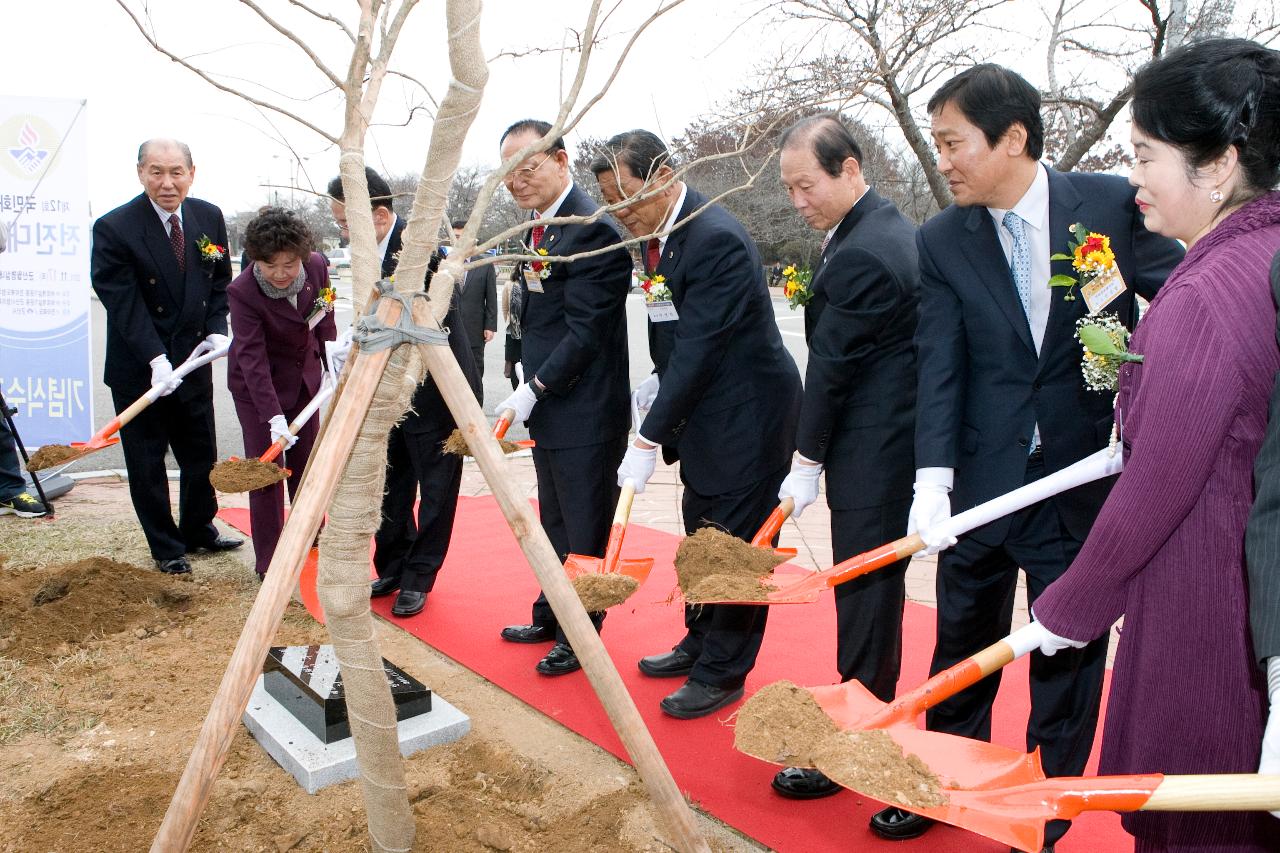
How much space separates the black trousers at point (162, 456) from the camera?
4.63 meters

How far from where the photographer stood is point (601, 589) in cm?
262

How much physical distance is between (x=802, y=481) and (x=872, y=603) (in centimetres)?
41

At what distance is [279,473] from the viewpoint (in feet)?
12.9

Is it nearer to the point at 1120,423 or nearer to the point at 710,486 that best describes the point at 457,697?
the point at 710,486

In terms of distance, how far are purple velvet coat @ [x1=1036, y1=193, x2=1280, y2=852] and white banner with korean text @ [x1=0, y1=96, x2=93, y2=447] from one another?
7.03 metres

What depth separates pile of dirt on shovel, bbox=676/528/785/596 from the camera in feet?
8.05

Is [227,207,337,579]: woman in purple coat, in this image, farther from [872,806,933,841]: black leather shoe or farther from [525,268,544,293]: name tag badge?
[872,806,933,841]: black leather shoe

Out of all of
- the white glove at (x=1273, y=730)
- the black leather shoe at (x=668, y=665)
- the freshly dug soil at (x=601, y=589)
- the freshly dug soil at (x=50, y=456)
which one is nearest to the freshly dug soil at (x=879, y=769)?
the white glove at (x=1273, y=730)

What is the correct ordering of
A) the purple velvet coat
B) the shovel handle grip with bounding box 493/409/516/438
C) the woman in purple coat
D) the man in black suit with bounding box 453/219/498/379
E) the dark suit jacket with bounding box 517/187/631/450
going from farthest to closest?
the man in black suit with bounding box 453/219/498/379
the woman in purple coat
the shovel handle grip with bounding box 493/409/516/438
the dark suit jacket with bounding box 517/187/631/450
the purple velvet coat

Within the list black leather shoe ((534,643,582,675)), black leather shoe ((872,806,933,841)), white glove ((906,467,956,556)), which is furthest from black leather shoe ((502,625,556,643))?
white glove ((906,467,956,556))

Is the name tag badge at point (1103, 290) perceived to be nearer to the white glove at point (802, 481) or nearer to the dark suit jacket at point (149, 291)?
the white glove at point (802, 481)

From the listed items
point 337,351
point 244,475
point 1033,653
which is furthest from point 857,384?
point 337,351

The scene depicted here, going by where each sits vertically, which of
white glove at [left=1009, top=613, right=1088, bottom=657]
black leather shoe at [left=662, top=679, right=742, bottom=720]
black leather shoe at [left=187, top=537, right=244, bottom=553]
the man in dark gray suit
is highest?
the man in dark gray suit

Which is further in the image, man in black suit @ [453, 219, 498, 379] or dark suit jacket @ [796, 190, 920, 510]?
man in black suit @ [453, 219, 498, 379]
